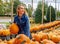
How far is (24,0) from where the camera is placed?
2327cm

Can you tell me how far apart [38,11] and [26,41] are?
19990mm

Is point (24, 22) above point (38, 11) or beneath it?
Answer: above

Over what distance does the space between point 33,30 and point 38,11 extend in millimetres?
13387

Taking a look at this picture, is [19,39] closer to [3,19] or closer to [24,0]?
[24,0]

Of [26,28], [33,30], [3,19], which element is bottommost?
[3,19]

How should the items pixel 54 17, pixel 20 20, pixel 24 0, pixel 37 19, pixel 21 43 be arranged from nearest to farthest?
pixel 21 43, pixel 20 20, pixel 37 19, pixel 24 0, pixel 54 17

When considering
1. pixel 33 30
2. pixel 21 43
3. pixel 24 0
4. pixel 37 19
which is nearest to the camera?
pixel 21 43

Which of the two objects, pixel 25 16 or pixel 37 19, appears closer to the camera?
pixel 25 16

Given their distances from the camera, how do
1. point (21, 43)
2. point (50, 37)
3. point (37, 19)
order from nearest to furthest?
1. point (21, 43)
2. point (50, 37)
3. point (37, 19)

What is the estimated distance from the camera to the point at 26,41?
7.14ft

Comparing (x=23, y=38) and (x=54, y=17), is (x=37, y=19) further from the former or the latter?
(x=23, y=38)

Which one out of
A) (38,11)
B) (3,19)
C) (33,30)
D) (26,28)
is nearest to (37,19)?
(38,11)

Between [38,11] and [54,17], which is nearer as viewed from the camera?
[38,11]

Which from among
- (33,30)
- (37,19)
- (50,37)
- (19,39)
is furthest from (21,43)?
(37,19)
